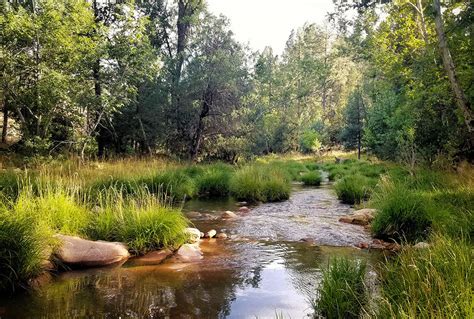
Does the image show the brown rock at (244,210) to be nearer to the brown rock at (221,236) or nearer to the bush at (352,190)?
the brown rock at (221,236)

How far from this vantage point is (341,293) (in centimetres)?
344

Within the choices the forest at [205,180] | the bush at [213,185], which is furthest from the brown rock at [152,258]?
the bush at [213,185]

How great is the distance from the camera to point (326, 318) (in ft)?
11.2

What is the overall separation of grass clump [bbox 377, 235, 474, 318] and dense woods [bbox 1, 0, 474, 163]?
738 cm

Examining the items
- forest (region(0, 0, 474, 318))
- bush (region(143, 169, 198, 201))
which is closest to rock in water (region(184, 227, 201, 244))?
forest (region(0, 0, 474, 318))

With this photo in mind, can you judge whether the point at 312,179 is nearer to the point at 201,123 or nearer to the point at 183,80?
the point at 201,123

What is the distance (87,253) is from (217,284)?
1.99 metres

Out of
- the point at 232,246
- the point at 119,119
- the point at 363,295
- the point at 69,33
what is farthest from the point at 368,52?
the point at 363,295

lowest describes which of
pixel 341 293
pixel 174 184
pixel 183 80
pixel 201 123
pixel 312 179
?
pixel 312 179

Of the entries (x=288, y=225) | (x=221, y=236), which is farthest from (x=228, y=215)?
(x=221, y=236)

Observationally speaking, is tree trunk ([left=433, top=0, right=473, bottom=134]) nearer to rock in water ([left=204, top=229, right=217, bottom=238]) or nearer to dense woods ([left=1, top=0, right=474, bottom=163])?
dense woods ([left=1, top=0, right=474, bottom=163])

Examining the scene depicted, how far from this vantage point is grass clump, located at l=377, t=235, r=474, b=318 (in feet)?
8.36

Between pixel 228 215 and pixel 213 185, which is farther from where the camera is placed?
pixel 213 185

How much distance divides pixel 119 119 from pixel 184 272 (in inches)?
652
